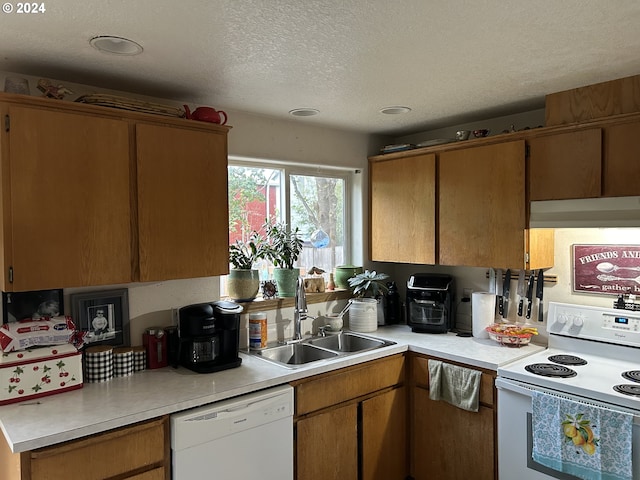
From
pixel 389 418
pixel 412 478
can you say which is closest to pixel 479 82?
pixel 389 418

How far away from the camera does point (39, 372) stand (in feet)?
6.20

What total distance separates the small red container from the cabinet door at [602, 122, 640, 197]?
2.31 m

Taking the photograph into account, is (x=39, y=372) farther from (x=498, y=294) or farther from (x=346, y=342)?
(x=498, y=294)

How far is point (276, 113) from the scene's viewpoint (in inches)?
111

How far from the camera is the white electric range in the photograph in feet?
6.64

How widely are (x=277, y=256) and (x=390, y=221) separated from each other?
0.88m

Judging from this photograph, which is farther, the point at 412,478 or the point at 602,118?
the point at 412,478

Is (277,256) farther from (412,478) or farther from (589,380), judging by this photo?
(589,380)

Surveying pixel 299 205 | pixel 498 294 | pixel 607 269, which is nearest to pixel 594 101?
pixel 607 269

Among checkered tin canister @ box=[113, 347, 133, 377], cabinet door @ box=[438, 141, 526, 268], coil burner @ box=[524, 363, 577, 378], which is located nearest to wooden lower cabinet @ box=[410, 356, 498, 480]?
coil burner @ box=[524, 363, 577, 378]

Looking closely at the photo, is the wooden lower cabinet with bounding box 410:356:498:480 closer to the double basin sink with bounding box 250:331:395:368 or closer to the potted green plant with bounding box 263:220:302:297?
the double basin sink with bounding box 250:331:395:368

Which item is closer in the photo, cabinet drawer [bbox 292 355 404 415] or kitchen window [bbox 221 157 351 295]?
cabinet drawer [bbox 292 355 404 415]

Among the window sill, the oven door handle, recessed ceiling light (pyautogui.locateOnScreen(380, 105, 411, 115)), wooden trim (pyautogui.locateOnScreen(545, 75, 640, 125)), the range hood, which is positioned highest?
recessed ceiling light (pyautogui.locateOnScreen(380, 105, 411, 115))

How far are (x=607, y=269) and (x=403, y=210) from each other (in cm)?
125
